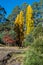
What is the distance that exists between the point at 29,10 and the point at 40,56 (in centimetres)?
3771

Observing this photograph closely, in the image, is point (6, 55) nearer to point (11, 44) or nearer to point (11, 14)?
point (11, 44)

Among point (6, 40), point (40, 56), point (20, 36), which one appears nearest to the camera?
point (40, 56)

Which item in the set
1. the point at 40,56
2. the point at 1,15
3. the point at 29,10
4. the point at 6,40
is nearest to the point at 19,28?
the point at 6,40

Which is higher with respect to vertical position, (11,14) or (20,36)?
(11,14)

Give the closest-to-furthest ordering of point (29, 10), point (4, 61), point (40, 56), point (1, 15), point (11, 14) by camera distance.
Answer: point (40, 56)
point (4, 61)
point (29, 10)
point (1, 15)
point (11, 14)

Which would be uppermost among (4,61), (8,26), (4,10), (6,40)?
(4,10)

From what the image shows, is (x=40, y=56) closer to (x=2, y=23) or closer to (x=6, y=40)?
(x=6, y=40)

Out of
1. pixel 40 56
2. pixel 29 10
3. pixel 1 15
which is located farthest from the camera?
pixel 1 15

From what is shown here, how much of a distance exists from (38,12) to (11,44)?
21024 mm

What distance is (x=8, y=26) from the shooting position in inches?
2023

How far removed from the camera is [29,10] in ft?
166

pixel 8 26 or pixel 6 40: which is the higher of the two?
pixel 8 26

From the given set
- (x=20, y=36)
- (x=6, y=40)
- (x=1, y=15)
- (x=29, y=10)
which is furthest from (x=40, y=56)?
(x=1, y=15)

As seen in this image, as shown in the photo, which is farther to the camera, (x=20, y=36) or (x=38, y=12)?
(x=38, y=12)
